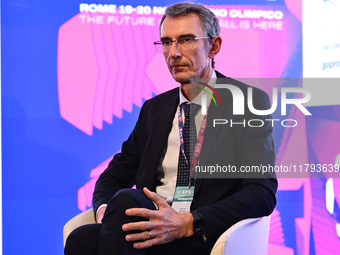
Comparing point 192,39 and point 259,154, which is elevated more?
point 192,39

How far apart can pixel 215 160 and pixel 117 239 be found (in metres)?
0.59

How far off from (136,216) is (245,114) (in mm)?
716

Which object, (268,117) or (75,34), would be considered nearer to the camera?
(268,117)

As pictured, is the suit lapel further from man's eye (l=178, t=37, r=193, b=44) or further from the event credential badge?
man's eye (l=178, t=37, r=193, b=44)

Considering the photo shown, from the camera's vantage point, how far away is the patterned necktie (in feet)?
7.25

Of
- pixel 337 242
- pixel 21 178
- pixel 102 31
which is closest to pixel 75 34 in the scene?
pixel 102 31

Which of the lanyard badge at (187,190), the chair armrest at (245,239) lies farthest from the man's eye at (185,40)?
the chair armrest at (245,239)

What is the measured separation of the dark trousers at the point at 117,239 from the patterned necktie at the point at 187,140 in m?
0.34

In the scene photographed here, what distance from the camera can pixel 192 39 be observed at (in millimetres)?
2293

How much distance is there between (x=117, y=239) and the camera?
5.67 feet

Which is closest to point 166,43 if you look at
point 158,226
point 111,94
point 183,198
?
point 183,198

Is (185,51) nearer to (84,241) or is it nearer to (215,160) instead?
(215,160)

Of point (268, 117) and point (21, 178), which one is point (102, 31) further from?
point (268, 117)

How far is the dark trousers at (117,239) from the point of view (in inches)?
68.4
